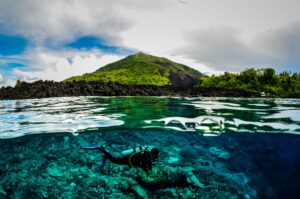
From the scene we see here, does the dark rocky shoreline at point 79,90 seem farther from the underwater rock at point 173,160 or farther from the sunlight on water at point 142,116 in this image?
the underwater rock at point 173,160

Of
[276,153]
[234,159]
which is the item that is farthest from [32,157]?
[276,153]

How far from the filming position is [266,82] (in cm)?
2923

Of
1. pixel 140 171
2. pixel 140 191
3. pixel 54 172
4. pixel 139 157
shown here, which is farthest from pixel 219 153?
pixel 139 157

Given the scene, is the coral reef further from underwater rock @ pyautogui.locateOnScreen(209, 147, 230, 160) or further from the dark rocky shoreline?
the dark rocky shoreline

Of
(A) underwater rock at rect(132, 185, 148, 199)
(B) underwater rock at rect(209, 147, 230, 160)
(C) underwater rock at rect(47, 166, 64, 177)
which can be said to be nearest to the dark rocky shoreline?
(B) underwater rock at rect(209, 147, 230, 160)

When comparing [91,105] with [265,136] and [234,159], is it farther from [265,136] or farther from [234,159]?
[234,159]

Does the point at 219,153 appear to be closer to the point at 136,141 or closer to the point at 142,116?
the point at 136,141

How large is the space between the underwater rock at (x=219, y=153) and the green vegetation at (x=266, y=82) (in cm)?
810

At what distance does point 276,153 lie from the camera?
2295 cm

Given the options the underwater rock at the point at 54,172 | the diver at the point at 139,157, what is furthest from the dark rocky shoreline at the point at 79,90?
the diver at the point at 139,157

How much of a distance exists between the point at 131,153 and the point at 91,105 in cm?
888

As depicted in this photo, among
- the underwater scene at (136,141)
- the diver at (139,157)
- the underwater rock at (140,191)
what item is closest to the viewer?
the diver at (139,157)

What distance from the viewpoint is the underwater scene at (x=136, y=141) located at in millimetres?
14344

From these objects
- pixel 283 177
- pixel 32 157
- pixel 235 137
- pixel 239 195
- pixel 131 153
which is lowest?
pixel 283 177
